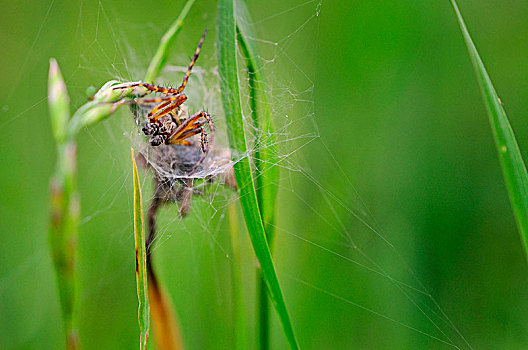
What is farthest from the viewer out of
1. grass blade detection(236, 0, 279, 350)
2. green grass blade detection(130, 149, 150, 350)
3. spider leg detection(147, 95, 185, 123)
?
spider leg detection(147, 95, 185, 123)

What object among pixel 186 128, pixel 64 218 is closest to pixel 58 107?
pixel 64 218

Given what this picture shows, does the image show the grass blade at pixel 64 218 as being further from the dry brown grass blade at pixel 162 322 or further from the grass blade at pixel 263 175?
the dry brown grass blade at pixel 162 322

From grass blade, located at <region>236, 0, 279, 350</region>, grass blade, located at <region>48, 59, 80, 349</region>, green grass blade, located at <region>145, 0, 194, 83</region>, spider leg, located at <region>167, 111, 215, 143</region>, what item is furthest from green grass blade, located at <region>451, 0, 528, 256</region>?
spider leg, located at <region>167, 111, 215, 143</region>

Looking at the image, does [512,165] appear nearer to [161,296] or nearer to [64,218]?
[64,218]

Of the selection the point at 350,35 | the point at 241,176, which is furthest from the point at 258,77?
the point at 350,35

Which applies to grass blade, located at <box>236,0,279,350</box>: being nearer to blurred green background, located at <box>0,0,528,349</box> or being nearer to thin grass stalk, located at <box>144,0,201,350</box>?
thin grass stalk, located at <box>144,0,201,350</box>

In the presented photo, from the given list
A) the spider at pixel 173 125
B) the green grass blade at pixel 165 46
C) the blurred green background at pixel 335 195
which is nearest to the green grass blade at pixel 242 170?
the green grass blade at pixel 165 46
